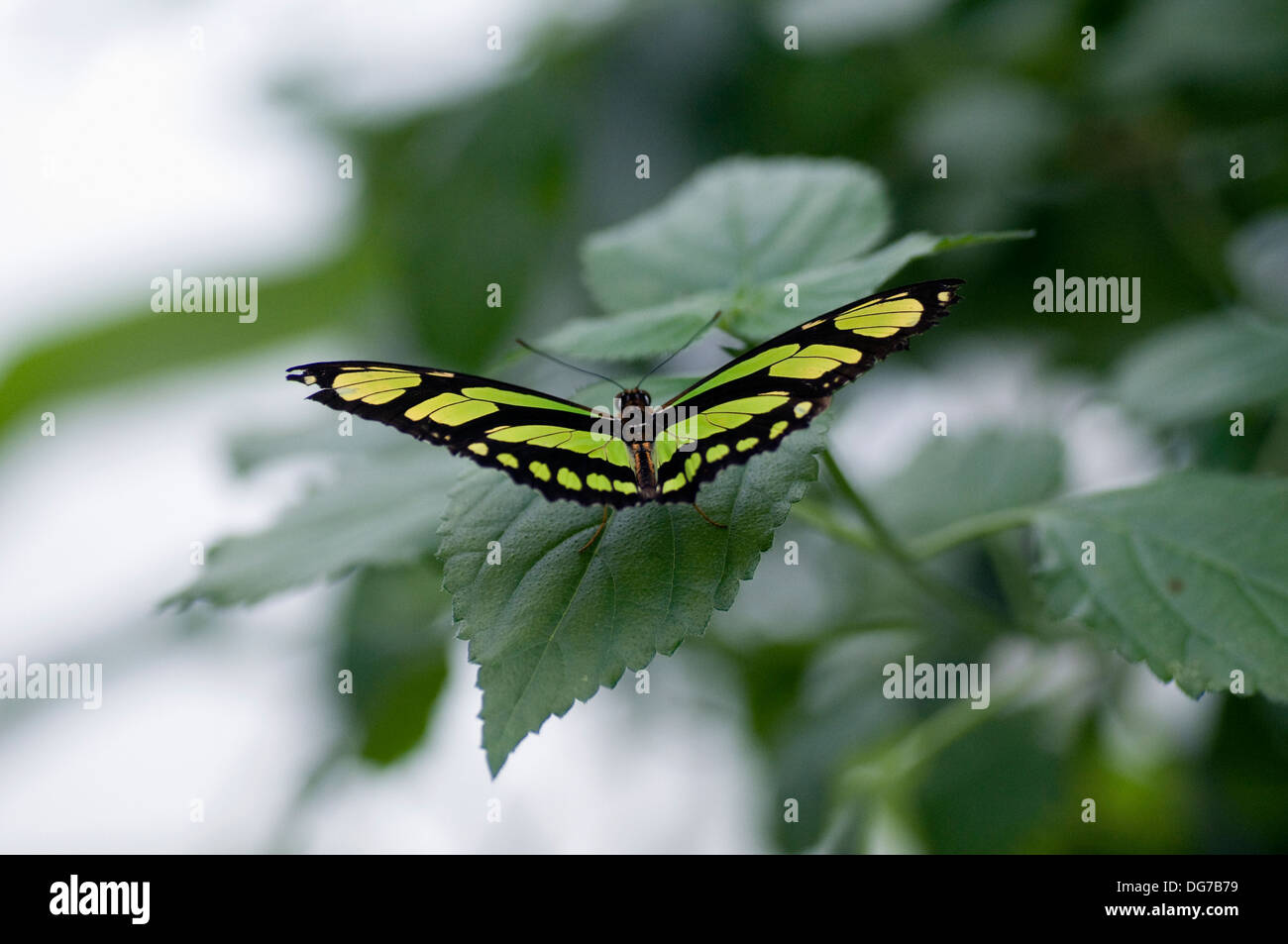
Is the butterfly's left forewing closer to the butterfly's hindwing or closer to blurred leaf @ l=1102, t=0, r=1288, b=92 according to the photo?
the butterfly's hindwing

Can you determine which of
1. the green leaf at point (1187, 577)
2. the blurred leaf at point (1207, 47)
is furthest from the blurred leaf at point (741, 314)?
the blurred leaf at point (1207, 47)

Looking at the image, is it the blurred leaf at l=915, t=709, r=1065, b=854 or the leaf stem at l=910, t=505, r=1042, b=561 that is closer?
the leaf stem at l=910, t=505, r=1042, b=561

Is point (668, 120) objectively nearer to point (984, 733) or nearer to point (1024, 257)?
point (1024, 257)

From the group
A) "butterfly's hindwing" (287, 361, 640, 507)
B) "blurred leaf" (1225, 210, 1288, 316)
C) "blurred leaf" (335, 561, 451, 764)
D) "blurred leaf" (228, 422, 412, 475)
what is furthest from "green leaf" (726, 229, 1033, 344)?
"blurred leaf" (1225, 210, 1288, 316)

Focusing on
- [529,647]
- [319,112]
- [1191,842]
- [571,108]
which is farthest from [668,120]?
[1191,842]

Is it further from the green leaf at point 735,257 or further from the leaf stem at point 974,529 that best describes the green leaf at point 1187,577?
the green leaf at point 735,257

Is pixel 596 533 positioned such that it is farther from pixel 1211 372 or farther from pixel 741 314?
pixel 1211 372
